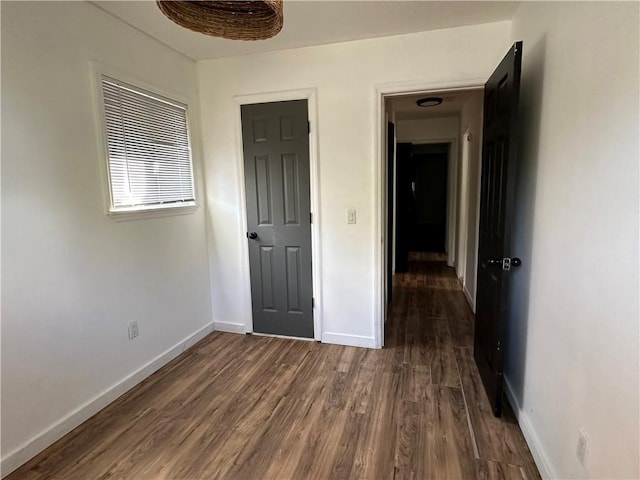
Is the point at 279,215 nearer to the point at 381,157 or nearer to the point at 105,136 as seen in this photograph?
the point at 381,157

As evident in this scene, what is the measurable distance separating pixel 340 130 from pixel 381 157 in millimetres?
388

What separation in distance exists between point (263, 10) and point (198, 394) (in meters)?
2.22

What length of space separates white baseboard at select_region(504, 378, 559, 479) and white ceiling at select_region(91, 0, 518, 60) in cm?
239

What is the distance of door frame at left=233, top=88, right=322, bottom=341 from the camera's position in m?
2.83

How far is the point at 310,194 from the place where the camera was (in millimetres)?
2924

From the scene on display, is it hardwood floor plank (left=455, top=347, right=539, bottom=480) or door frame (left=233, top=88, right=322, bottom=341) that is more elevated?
door frame (left=233, top=88, right=322, bottom=341)

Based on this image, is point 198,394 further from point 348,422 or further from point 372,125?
point 372,125

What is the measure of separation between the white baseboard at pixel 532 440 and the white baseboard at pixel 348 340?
1.09 meters

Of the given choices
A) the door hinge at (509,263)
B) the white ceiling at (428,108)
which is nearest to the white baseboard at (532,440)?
the door hinge at (509,263)

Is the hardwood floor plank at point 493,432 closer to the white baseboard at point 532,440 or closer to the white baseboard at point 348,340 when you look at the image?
the white baseboard at point 532,440

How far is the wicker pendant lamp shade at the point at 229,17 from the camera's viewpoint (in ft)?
3.99

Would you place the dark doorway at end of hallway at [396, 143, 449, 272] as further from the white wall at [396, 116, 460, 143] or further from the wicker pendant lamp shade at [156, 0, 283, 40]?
the wicker pendant lamp shade at [156, 0, 283, 40]

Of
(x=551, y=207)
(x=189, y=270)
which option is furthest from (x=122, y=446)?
(x=551, y=207)

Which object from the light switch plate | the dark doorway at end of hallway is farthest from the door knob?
the dark doorway at end of hallway
